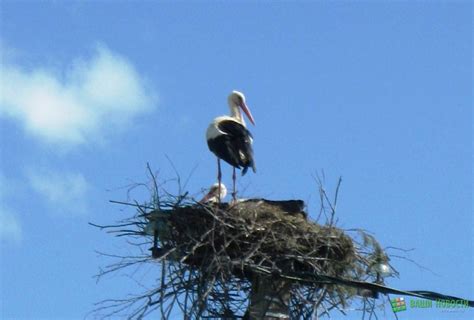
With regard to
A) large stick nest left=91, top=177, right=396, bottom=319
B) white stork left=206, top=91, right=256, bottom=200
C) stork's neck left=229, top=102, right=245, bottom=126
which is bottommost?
large stick nest left=91, top=177, right=396, bottom=319

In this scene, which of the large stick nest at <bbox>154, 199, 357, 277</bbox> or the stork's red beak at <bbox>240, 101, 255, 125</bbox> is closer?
the large stick nest at <bbox>154, 199, 357, 277</bbox>

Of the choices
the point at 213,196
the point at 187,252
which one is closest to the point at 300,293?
the point at 187,252

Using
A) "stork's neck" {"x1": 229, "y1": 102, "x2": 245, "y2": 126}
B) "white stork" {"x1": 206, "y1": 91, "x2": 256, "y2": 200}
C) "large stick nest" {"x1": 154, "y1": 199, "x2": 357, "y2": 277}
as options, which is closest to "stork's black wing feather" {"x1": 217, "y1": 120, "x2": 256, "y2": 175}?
"white stork" {"x1": 206, "y1": 91, "x2": 256, "y2": 200}

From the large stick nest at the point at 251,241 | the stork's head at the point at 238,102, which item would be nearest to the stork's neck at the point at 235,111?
the stork's head at the point at 238,102

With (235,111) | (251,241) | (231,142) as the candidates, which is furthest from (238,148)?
(251,241)

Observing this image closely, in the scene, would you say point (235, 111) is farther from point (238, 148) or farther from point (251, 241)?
point (251, 241)

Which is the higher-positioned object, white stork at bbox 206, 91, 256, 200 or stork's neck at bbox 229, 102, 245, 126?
stork's neck at bbox 229, 102, 245, 126

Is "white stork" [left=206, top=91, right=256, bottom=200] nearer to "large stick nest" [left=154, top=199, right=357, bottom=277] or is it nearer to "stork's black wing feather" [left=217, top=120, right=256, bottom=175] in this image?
"stork's black wing feather" [left=217, top=120, right=256, bottom=175]

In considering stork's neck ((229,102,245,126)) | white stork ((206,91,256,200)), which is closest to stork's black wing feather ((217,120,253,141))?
white stork ((206,91,256,200))

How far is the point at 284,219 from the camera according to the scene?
28.3 ft

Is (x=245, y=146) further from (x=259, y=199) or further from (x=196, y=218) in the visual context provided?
(x=196, y=218)

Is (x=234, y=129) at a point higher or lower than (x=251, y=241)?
higher

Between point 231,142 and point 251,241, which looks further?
point 231,142

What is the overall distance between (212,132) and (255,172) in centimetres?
57
